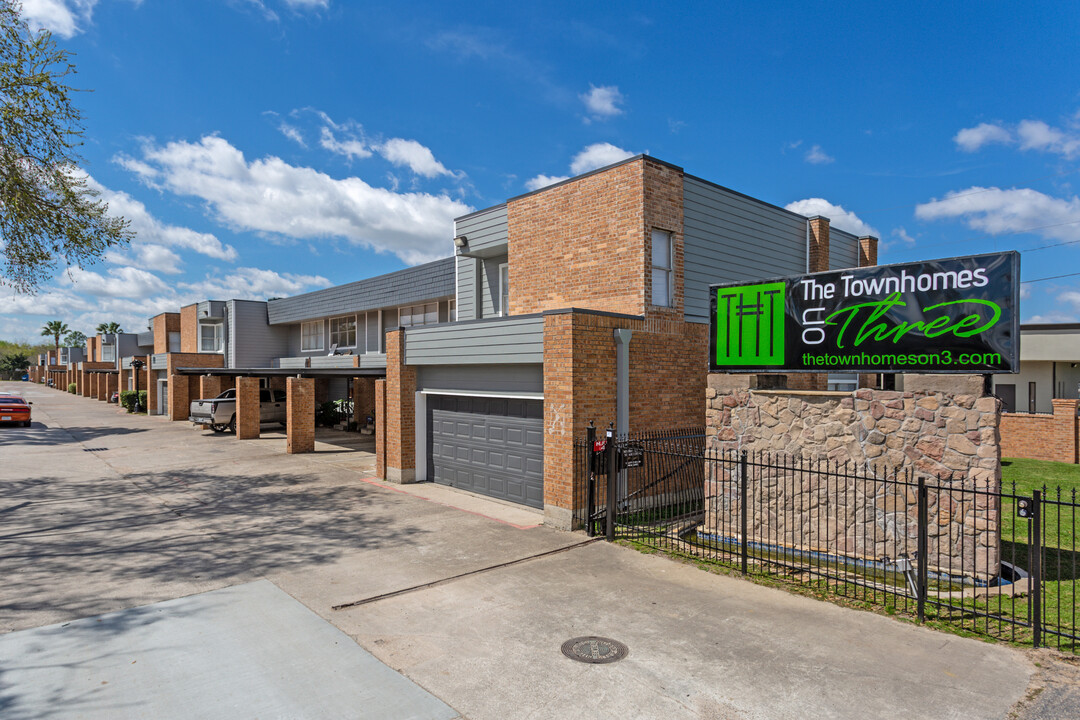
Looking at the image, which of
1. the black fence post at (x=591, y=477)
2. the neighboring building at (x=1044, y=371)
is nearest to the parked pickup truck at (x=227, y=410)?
the black fence post at (x=591, y=477)

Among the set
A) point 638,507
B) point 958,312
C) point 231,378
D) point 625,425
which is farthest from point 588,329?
point 231,378

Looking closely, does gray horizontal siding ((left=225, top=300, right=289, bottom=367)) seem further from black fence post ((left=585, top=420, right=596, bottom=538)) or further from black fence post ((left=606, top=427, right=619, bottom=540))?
black fence post ((left=606, top=427, right=619, bottom=540))

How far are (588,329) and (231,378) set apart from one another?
29823 millimetres

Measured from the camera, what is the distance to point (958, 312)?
7664 mm

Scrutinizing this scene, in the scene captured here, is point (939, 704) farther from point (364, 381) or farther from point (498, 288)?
point (364, 381)

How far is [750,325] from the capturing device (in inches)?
381

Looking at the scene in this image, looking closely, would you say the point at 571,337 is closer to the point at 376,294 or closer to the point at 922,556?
the point at 922,556

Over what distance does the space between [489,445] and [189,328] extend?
32.9m

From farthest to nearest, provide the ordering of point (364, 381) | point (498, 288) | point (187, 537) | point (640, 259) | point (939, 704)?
1. point (364, 381)
2. point (498, 288)
3. point (640, 259)
4. point (187, 537)
5. point (939, 704)

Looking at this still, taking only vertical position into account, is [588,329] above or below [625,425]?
above

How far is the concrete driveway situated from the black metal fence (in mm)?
657

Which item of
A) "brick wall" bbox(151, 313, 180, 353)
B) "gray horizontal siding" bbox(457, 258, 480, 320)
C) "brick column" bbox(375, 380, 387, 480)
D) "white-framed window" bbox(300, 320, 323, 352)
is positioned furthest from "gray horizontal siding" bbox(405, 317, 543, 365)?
"brick wall" bbox(151, 313, 180, 353)

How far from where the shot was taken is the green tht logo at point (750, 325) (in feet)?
30.7

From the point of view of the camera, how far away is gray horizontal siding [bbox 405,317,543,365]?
11.6 metres
